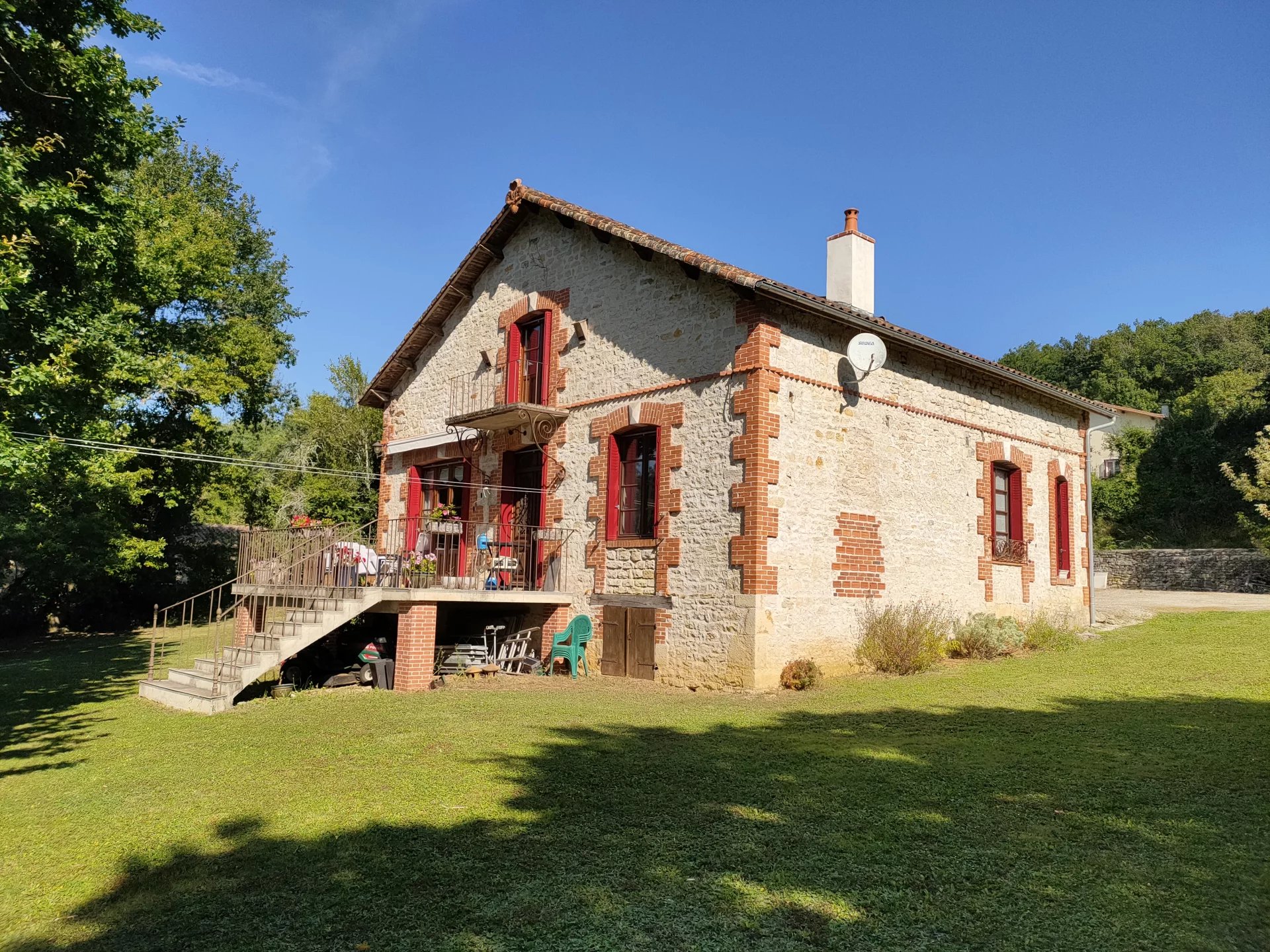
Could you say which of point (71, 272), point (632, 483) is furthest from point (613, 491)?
point (71, 272)

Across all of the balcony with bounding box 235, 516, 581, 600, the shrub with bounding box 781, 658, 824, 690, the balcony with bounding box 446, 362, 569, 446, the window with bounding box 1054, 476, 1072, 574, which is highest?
the balcony with bounding box 446, 362, 569, 446

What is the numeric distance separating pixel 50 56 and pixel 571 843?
9261mm

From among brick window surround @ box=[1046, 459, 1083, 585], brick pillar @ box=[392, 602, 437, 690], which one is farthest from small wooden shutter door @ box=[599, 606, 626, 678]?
brick window surround @ box=[1046, 459, 1083, 585]

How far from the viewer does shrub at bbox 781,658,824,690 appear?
1055 centimetres

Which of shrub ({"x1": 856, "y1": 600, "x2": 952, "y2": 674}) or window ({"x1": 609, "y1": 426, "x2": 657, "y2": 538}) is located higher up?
window ({"x1": 609, "y1": 426, "x2": 657, "y2": 538})

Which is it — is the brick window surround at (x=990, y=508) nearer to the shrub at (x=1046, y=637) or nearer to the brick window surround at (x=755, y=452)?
the shrub at (x=1046, y=637)

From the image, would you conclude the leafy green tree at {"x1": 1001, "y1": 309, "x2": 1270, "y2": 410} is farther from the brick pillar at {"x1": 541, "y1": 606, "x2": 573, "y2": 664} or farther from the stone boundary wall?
the brick pillar at {"x1": 541, "y1": 606, "x2": 573, "y2": 664}

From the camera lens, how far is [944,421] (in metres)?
13.5

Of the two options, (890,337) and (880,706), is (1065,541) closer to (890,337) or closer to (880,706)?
(890,337)

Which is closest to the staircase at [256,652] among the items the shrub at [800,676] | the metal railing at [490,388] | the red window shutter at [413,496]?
the metal railing at [490,388]

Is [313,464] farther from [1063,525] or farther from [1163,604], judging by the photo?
[1163,604]

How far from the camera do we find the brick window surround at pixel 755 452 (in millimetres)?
10602

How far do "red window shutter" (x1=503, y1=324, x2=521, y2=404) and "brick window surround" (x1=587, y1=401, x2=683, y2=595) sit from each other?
2.33 m

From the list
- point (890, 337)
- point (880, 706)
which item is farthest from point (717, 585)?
point (890, 337)
